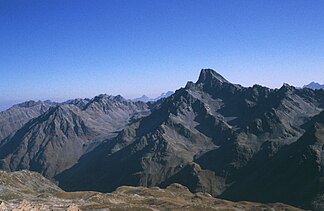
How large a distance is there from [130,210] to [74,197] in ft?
168

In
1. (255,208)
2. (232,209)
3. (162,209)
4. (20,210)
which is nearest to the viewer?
(20,210)

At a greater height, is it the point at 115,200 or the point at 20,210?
the point at 20,210

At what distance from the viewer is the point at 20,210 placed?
3738 inches

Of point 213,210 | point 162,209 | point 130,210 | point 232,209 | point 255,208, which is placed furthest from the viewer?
point 255,208

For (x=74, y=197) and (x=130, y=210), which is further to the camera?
(x=74, y=197)

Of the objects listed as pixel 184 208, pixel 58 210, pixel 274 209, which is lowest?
pixel 274 209

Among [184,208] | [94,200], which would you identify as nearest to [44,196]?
[94,200]

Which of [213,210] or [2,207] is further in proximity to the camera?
[213,210]

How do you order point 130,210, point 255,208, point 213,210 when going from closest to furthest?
point 130,210 < point 213,210 < point 255,208

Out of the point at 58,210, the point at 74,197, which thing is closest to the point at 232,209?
the point at 74,197

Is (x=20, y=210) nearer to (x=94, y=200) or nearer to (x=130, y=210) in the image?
(x=130, y=210)

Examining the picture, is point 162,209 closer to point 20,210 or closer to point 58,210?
point 58,210

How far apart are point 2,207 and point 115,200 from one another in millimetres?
70900

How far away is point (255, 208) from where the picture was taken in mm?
193250
